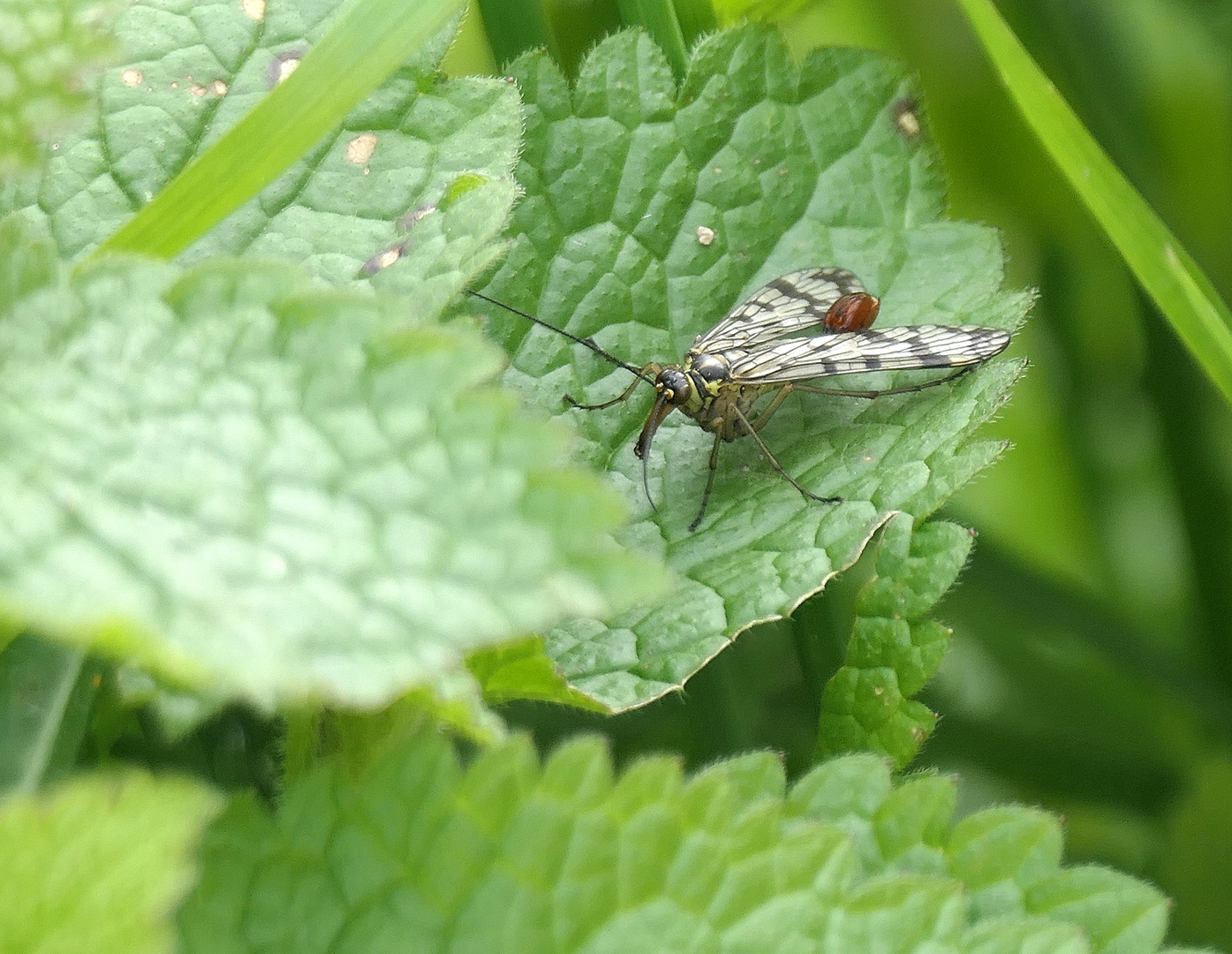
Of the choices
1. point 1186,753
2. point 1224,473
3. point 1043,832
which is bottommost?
point 1186,753

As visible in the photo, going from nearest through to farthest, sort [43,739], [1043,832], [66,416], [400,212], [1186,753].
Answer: [66,416] → [43,739] → [1043,832] → [400,212] → [1186,753]

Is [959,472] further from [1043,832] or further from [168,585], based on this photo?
[168,585]

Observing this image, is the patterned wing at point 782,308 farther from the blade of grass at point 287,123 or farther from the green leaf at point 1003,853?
the green leaf at point 1003,853

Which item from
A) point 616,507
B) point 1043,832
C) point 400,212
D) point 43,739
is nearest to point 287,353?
point 616,507

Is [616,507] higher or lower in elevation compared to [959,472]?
higher

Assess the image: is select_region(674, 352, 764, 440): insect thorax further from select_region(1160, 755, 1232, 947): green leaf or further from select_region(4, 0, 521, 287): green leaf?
select_region(1160, 755, 1232, 947): green leaf

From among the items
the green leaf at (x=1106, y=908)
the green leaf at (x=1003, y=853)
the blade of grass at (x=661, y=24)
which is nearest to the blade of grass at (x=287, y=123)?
the blade of grass at (x=661, y=24)

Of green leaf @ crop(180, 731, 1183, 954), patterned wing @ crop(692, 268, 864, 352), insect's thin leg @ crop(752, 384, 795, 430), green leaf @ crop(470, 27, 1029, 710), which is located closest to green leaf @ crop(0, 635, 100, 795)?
green leaf @ crop(180, 731, 1183, 954)

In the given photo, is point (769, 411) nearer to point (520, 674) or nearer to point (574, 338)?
point (574, 338)
